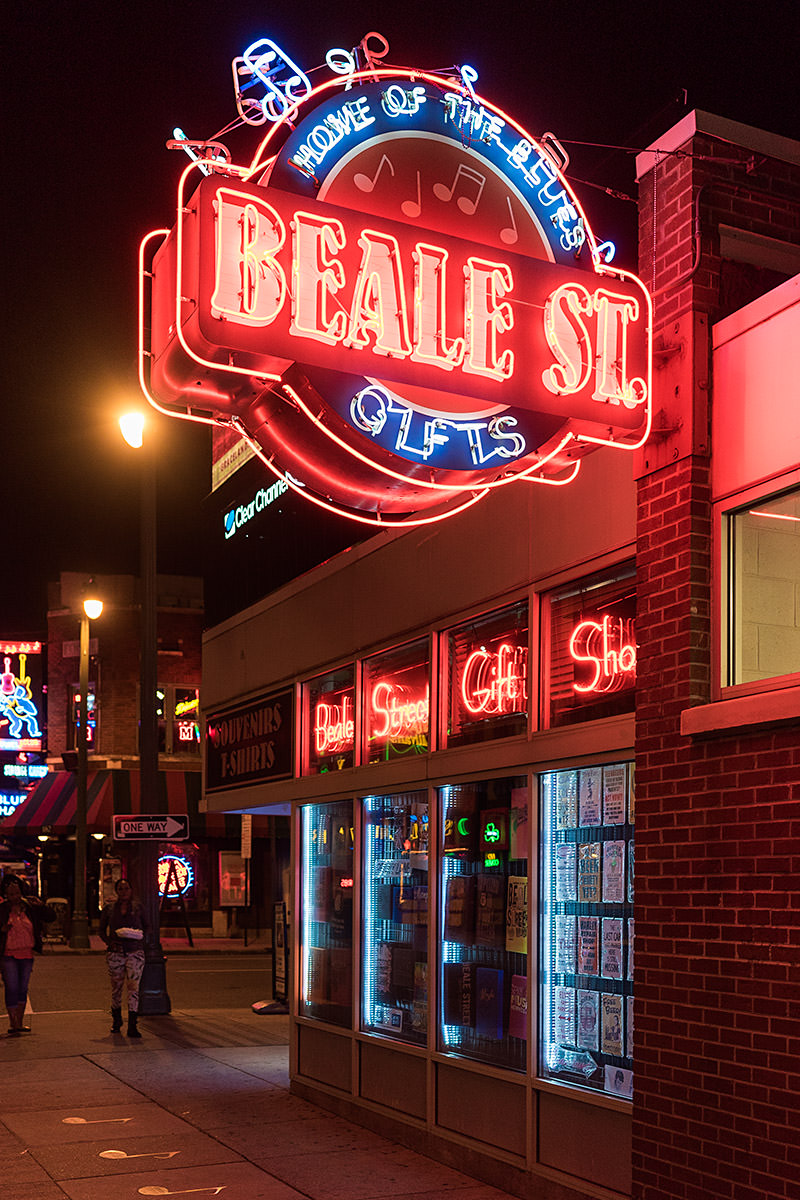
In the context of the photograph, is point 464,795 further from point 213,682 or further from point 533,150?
point 213,682

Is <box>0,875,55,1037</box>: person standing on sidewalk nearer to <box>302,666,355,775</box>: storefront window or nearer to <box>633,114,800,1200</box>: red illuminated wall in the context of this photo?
<box>302,666,355,775</box>: storefront window

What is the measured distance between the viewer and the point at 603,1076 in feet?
24.8

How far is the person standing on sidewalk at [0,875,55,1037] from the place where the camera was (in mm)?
15617

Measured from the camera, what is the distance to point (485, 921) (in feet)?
29.2

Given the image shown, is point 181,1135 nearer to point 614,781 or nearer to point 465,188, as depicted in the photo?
point 614,781

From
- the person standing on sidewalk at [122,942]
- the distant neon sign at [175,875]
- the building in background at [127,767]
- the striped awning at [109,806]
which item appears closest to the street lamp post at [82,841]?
the building in background at [127,767]

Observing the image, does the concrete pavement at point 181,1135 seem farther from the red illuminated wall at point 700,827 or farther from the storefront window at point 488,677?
the storefront window at point 488,677

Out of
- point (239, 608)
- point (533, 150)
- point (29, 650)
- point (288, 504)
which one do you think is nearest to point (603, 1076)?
point (533, 150)

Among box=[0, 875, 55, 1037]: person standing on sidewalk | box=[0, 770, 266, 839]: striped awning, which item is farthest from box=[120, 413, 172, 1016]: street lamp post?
box=[0, 770, 266, 839]: striped awning

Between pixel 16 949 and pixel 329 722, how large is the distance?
6.58m

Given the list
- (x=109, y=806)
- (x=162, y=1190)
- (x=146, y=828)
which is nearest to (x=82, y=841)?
(x=109, y=806)

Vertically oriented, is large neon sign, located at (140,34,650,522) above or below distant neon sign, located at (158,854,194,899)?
above

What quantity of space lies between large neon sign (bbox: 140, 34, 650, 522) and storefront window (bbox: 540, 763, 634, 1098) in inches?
84.3

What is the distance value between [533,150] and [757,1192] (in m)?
5.23
